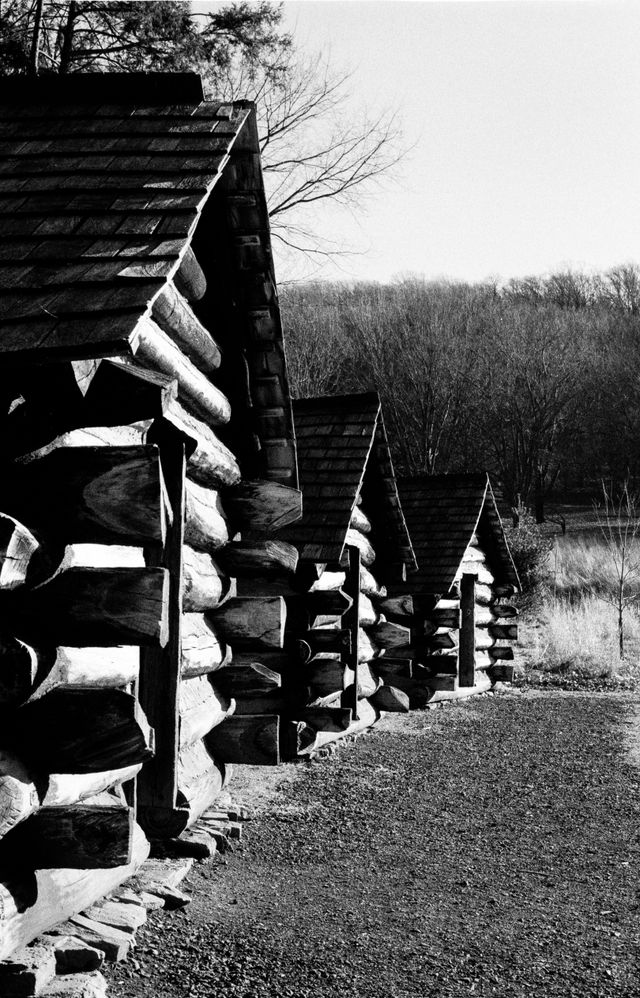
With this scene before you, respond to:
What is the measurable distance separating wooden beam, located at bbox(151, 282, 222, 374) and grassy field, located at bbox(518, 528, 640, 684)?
15.6m

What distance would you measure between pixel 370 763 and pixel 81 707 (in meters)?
7.30

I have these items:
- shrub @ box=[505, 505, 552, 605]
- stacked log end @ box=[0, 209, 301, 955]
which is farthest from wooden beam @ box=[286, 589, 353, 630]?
shrub @ box=[505, 505, 552, 605]

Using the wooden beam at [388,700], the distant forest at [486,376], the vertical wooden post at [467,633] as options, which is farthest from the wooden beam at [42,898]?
the distant forest at [486,376]

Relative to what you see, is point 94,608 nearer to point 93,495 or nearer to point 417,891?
point 93,495

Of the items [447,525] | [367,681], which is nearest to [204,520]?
[367,681]

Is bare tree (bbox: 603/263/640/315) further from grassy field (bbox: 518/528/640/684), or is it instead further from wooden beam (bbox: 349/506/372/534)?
wooden beam (bbox: 349/506/372/534)

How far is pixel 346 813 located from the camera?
863 centimetres

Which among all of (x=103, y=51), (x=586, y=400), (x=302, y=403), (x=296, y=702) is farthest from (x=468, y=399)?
(x=296, y=702)

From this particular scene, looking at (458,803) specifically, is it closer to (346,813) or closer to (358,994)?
(346,813)

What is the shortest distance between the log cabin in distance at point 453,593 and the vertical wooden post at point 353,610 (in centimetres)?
270

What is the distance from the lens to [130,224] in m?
4.91

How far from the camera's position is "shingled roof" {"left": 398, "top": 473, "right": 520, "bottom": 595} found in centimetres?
1630

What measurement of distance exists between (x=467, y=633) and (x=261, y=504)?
36.4 ft

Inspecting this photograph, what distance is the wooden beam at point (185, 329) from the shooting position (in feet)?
19.9
